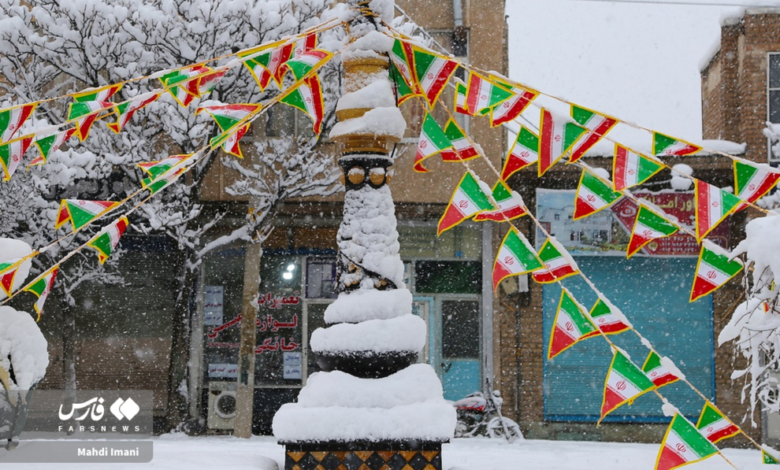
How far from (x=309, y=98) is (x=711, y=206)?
2.95m

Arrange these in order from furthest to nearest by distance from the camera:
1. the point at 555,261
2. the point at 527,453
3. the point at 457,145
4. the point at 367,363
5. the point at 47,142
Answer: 1. the point at 527,453
2. the point at 457,145
3. the point at 47,142
4. the point at 555,261
5. the point at 367,363

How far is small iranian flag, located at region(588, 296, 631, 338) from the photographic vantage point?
5.22 meters

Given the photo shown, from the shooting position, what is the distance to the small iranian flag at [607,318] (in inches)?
206

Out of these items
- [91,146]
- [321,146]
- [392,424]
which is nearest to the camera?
[392,424]

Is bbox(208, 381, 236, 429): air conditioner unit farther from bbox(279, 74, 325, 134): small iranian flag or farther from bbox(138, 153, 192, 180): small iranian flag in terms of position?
bbox(279, 74, 325, 134): small iranian flag

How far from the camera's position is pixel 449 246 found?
597 inches

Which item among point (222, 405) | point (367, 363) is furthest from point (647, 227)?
point (222, 405)

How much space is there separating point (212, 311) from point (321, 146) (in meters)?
3.64

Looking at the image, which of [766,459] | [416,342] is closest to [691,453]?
[766,459]

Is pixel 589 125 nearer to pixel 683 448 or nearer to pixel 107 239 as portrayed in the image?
pixel 683 448

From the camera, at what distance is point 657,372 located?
525cm

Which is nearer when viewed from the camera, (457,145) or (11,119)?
(11,119)

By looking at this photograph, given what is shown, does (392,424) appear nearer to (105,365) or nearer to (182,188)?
(182,188)

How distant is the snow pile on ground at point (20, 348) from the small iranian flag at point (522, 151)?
154 inches
